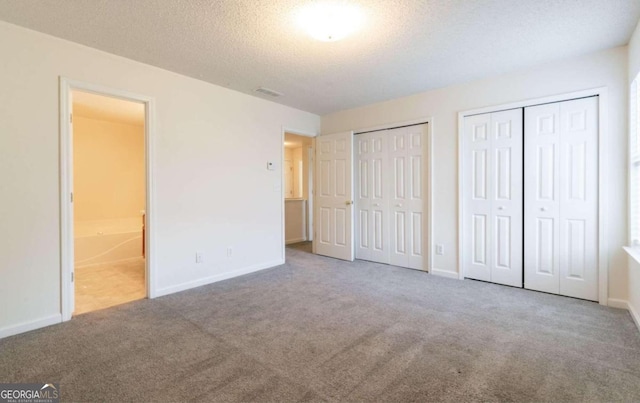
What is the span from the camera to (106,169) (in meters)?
5.77

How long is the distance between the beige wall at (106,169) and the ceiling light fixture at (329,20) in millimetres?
4943

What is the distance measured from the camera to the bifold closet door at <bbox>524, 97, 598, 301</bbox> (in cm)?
301

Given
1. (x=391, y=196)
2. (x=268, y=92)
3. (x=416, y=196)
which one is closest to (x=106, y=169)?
(x=268, y=92)

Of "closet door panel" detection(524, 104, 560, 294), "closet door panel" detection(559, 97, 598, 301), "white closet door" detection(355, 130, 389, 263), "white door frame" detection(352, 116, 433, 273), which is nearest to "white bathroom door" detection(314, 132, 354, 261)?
"white closet door" detection(355, 130, 389, 263)

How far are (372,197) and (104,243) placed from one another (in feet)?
14.0

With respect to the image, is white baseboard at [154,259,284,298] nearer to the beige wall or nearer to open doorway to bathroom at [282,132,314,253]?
open doorway to bathroom at [282,132,314,253]

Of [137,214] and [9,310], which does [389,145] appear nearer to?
[9,310]

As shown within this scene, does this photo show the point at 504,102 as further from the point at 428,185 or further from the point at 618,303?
the point at 618,303

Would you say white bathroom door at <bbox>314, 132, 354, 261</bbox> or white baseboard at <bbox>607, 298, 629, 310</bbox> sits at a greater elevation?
white bathroom door at <bbox>314, 132, 354, 261</bbox>

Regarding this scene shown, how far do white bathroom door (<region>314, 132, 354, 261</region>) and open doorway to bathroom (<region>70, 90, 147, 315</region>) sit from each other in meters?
2.71

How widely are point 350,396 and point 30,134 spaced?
10.2 ft

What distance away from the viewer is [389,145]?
4.52 metres

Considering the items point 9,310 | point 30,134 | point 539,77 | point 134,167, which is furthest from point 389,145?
point 134,167

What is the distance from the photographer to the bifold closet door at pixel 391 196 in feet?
13.9
